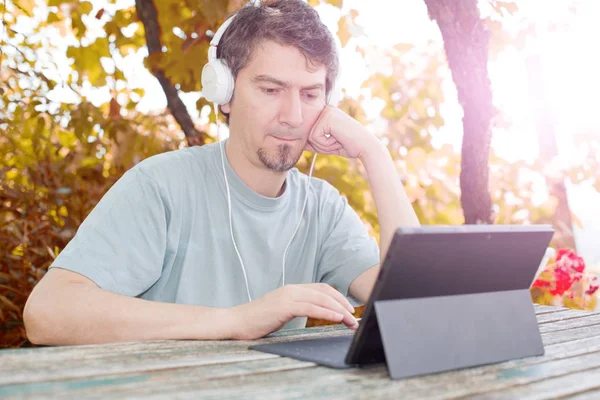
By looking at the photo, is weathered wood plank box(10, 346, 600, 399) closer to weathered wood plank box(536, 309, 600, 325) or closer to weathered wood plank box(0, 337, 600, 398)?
weathered wood plank box(0, 337, 600, 398)

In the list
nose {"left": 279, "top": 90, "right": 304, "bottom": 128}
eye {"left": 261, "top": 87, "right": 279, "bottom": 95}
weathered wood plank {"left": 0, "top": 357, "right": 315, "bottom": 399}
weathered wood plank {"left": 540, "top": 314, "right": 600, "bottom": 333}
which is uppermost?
eye {"left": 261, "top": 87, "right": 279, "bottom": 95}

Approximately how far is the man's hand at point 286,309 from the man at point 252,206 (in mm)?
250

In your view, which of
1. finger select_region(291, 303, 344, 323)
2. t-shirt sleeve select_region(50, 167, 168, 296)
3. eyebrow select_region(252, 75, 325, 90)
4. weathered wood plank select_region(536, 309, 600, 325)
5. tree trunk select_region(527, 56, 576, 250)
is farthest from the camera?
tree trunk select_region(527, 56, 576, 250)

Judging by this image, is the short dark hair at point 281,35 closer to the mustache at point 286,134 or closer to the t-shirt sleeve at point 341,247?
the mustache at point 286,134

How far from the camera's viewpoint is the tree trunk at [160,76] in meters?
3.79

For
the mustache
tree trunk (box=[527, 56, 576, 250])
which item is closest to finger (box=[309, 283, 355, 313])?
the mustache

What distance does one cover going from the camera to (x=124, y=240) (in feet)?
5.28

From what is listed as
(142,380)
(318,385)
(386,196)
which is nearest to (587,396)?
(318,385)

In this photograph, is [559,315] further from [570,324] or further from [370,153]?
[370,153]

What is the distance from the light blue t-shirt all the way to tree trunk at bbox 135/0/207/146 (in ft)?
5.67

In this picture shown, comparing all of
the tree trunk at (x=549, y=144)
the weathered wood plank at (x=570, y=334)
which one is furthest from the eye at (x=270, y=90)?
the tree trunk at (x=549, y=144)

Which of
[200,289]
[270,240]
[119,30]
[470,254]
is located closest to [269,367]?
[470,254]

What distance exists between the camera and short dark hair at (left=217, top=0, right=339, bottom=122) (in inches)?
77.0

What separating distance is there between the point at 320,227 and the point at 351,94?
215 centimetres
